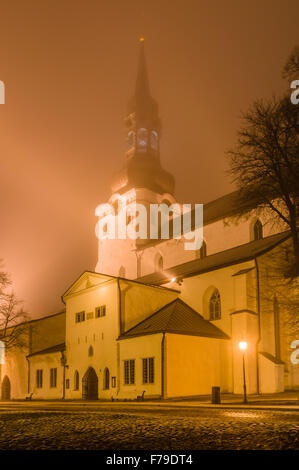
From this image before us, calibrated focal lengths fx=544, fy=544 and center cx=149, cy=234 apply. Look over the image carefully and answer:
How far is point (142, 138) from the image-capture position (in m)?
65.2

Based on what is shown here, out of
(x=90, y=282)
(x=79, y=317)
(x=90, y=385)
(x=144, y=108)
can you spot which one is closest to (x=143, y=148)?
(x=144, y=108)

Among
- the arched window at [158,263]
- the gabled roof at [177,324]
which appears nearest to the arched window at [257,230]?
the gabled roof at [177,324]

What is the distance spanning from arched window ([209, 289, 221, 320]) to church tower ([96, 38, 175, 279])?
59.8 ft

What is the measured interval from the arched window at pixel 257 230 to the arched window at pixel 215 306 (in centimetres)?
565

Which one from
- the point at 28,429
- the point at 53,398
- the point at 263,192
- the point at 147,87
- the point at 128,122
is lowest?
the point at 53,398

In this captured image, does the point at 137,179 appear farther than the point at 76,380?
Yes

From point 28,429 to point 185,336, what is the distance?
20.7 metres

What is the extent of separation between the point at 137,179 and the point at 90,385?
1059 inches

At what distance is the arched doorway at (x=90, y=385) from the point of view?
3850cm

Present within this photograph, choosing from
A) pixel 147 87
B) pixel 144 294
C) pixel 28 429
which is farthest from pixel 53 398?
pixel 147 87

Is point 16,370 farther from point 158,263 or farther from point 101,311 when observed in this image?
point 158,263

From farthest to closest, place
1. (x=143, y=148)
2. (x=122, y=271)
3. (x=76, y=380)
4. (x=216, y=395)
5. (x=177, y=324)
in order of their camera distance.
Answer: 1. (x=143, y=148)
2. (x=122, y=271)
3. (x=76, y=380)
4. (x=177, y=324)
5. (x=216, y=395)
